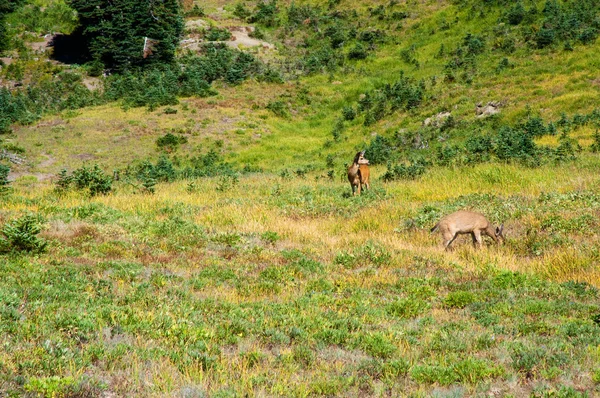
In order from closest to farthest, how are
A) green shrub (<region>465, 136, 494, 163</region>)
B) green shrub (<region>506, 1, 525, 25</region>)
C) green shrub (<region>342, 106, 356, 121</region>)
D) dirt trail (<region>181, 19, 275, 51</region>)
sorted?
green shrub (<region>465, 136, 494, 163</region>)
green shrub (<region>342, 106, 356, 121</region>)
green shrub (<region>506, 1, 525, 25</region>)
dirt trail (<region>181, 19, 275, 51</region>)

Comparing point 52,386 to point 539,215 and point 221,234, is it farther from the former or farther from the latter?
point 539,215

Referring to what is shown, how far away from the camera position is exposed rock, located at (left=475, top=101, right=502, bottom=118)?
30.4m

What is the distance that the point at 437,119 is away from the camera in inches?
1288

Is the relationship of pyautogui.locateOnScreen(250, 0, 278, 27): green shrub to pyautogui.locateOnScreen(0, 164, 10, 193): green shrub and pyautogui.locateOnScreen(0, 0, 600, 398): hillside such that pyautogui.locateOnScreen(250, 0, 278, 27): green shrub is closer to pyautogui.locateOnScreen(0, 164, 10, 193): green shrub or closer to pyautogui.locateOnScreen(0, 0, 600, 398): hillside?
pyautogui.locateOnScreen(0, 0, 600, 398): hillside

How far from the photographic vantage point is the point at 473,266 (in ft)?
32.8

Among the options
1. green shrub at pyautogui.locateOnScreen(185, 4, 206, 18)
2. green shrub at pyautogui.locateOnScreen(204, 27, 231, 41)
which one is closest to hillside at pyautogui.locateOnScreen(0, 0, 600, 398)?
green shrub at pyautogui.locateOnScreen(204, 27, 231, 41)

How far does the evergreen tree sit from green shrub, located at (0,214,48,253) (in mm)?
49915

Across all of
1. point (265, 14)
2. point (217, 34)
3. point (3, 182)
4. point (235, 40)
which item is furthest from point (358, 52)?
point (3, 182)

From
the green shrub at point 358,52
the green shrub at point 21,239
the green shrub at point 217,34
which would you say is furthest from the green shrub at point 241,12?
the green shrub at point 21,239

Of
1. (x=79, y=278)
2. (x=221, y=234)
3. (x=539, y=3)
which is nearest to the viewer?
(x=79, y=278)

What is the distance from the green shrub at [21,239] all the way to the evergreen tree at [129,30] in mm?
49915

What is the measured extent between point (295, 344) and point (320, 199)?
11.5 m

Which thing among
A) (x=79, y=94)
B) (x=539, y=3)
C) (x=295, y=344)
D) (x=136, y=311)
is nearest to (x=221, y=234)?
(x=136, y=311)

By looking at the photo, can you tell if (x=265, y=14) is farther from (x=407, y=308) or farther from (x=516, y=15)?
(x=407, y=308)
